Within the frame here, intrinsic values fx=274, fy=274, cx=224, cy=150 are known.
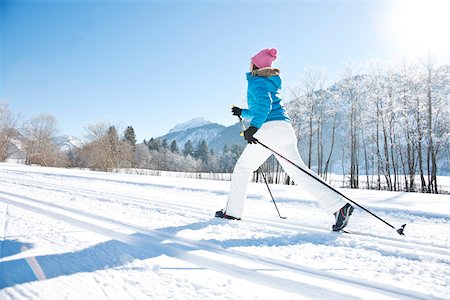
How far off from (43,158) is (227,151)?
187ft

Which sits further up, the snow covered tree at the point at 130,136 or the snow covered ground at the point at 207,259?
the snow covered tree at the point at 130,136

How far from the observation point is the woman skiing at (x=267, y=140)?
300 centimetres

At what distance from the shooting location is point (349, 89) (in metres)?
27.9

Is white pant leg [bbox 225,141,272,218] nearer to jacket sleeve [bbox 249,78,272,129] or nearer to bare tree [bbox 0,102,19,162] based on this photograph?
jacket sleeve [bbox 249,78,272,129]

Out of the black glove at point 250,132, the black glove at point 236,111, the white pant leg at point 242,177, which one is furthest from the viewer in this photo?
the black glove at point 236,111

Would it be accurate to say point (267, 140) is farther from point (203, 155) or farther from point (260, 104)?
point (203, 155)

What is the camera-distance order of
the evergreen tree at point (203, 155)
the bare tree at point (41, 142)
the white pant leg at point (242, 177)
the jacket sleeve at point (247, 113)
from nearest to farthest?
the jacket sleeve at point (247, 113) → the white pant leg at point (242, 177) → the bare tree at point (41, 142) → the evergreen tree at point (203, 155)

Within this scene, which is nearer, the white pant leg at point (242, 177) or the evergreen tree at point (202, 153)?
the white pant leg at point (242, 177)

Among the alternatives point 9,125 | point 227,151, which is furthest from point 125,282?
point 227,151

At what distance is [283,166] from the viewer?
10.9 feet

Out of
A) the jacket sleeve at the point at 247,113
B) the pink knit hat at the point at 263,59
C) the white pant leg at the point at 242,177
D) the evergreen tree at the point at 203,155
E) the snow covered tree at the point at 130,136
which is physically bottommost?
the white pant leg at the point at 242,177

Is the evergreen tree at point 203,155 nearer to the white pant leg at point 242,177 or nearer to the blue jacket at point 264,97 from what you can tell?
the white pant leg at point 242,177

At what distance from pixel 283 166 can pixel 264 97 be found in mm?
866

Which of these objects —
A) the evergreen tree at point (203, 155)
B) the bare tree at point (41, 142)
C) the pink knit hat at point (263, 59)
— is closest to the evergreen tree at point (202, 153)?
the evergreen tree at point (203, 155)
